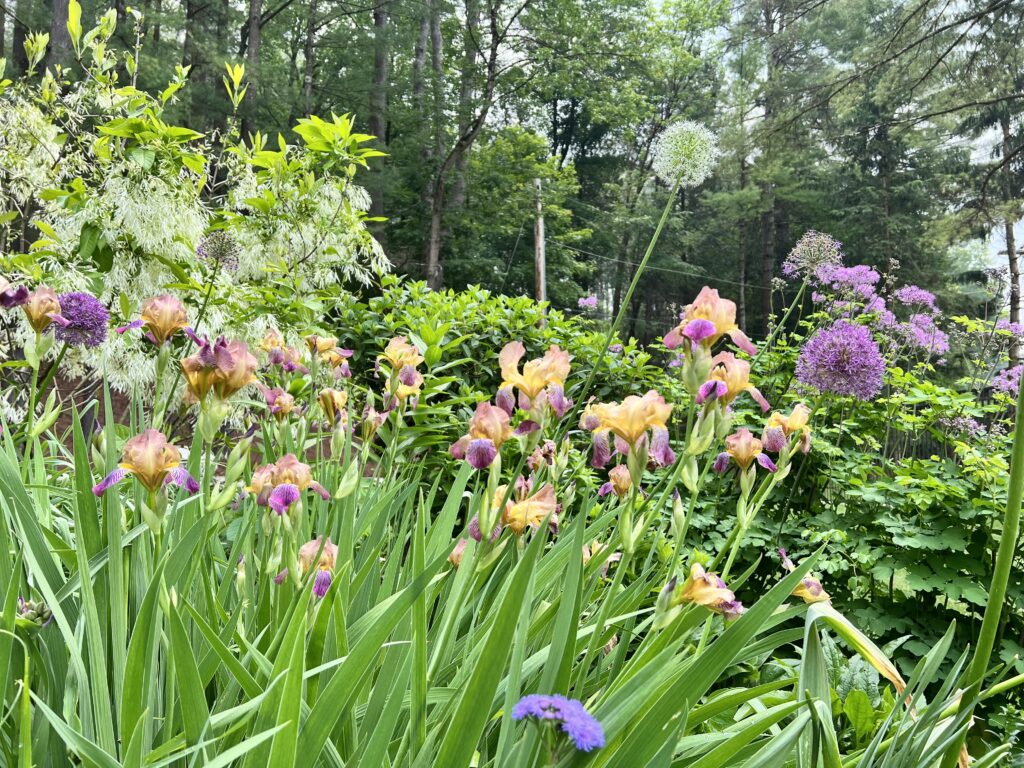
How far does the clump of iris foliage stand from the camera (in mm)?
590

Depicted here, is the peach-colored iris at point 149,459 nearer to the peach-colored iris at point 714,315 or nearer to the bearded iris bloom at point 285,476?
the bearded iris bloom at point 285,476

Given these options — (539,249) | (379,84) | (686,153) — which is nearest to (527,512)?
(686,153)

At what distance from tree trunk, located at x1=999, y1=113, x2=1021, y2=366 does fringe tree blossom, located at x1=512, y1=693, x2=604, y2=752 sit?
4084 mm

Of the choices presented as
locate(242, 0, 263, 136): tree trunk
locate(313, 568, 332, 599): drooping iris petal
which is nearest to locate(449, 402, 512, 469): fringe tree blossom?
locate(313, 568, 332, 599): drooping iris petal

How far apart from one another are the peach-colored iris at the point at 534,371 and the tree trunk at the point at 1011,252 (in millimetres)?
3763

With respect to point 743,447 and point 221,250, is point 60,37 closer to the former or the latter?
point 221,250

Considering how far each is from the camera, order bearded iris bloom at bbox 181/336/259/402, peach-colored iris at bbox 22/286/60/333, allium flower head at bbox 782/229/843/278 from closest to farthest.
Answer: bearded iris bloom at bbox 181/336/259/402 < peach-colored iris at bbox 22/286/60/333 < allium flower head at bbox 782/229/843/278

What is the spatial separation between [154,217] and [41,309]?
1521 mm

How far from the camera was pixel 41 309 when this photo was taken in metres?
1.03

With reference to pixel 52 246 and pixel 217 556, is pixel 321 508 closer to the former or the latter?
pixel 217 556

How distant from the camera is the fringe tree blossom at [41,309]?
40.1 inches

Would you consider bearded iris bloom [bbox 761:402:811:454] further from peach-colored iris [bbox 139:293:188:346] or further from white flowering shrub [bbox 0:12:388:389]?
white flowering shrub [bbox 0:12:388:389]

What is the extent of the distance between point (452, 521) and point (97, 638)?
655 mm

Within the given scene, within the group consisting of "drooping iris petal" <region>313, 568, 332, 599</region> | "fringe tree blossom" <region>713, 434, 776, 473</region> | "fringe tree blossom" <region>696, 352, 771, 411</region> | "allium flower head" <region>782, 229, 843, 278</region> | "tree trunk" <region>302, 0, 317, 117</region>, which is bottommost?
"drooping iris petal" <region>313, 568, 332, 599</region>
